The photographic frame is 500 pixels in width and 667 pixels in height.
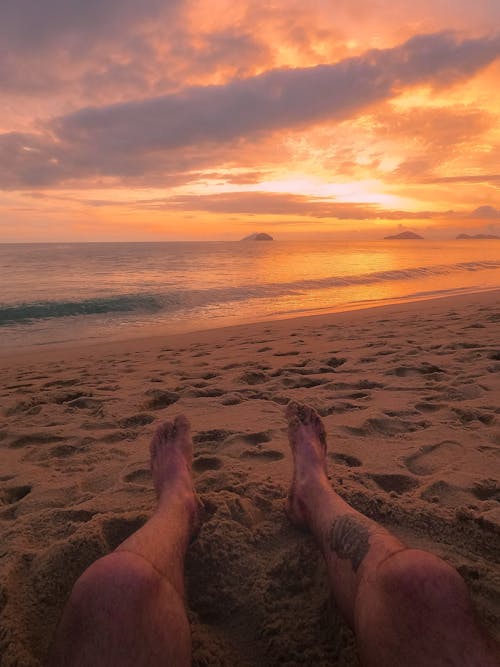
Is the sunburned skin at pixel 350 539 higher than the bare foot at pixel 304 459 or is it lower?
higher

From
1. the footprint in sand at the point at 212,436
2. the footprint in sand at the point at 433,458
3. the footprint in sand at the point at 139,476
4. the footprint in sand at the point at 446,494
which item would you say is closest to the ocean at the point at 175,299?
the footprint in sand at the point at 212,436

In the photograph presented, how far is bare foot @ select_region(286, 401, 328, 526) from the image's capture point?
5.47 ft

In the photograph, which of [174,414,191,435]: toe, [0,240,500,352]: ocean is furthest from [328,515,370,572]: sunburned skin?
[0,240,500,352]: ocean

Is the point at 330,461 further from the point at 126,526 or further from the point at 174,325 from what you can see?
the point at 174,325

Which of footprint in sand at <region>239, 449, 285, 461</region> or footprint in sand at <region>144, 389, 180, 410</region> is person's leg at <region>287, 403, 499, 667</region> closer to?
footprint in sand at <region>239, 449, 285, 461</region>

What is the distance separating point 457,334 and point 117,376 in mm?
3658

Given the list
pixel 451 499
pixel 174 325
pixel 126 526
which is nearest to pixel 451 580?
pixel 451 499

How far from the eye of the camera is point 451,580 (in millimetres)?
981

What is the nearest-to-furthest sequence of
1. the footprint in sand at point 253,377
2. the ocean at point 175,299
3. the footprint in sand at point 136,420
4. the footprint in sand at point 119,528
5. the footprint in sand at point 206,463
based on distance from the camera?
the footprint in sand at point 119,528
the footprint in sand at point 206,463
the footprint in sand at point 136,420
the footprint in sand at point 253,377
the ocean at point 175,299

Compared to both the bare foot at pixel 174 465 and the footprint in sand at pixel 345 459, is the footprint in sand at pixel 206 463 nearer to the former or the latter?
the bare foot at pixel 174 465

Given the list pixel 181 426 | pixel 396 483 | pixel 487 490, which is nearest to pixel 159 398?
pixel 181 426

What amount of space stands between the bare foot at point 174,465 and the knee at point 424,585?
77 cm

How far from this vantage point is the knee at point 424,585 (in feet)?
3.15

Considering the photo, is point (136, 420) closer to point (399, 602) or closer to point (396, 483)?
point (396, 483)
